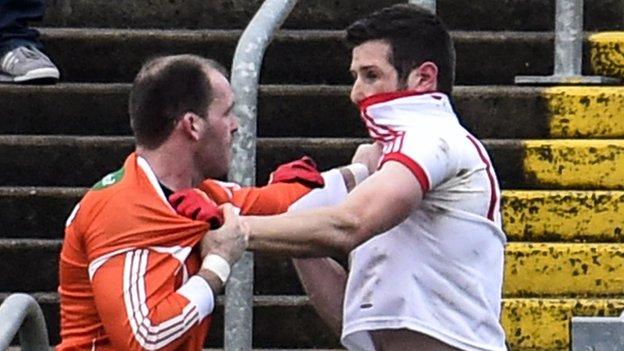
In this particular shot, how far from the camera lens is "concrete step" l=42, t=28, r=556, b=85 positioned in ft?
26.3

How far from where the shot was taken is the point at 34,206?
7.54 metres

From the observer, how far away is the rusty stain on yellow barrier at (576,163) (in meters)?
7.38

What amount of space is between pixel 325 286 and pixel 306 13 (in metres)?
3.59

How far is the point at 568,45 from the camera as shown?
759cm

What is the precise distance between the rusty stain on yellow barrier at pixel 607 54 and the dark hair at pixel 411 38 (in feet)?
11.2

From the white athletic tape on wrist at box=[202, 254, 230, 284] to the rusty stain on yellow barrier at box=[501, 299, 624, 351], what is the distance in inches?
112

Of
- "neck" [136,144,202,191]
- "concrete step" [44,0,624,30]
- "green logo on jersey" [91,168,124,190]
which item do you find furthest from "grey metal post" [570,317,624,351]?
"concrete step" [44,0,624,30]

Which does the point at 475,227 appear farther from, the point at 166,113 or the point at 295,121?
the point at 295,121

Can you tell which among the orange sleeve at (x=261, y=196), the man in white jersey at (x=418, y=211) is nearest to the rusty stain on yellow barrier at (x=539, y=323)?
the man in white jersey at (x=418, y=211)

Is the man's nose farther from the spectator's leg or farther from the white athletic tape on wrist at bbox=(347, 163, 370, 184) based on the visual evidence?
the spectator's leg

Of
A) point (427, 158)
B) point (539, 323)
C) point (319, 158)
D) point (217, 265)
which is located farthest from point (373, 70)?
point (319, 158)

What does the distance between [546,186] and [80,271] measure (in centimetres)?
354

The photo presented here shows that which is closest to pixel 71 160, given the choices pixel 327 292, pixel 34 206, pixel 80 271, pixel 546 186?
pixel 34 206

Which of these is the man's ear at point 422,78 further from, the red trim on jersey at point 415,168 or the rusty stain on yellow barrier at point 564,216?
the rusty stain on yellow barrier at point 564,216
